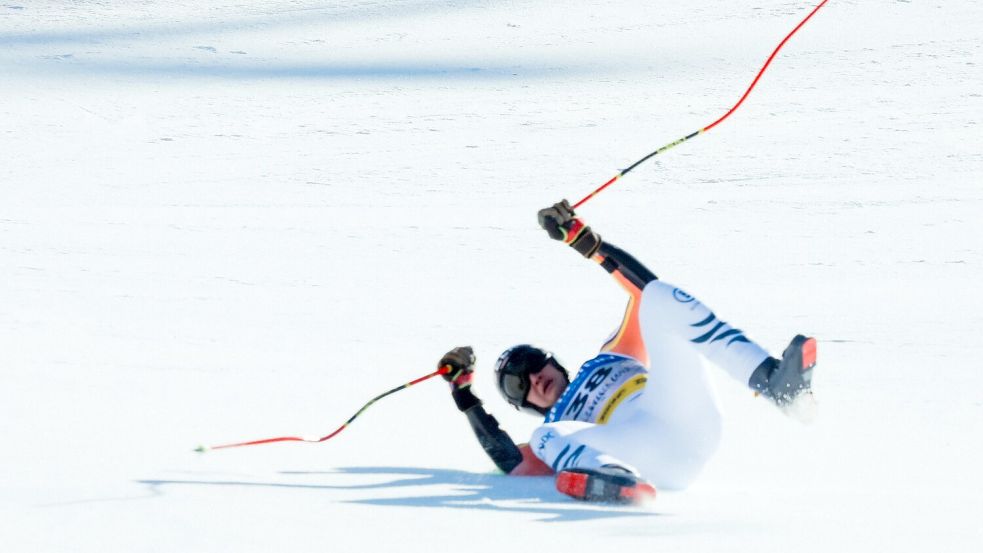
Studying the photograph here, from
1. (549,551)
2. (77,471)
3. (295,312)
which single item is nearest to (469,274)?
(295,312)

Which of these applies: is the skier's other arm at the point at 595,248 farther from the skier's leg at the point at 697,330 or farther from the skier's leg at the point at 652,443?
the skier's leg at the point at 652,443

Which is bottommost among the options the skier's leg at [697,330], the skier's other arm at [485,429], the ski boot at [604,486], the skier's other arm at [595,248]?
the ski boot at [604,486]

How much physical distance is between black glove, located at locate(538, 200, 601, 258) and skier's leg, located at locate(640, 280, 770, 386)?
0.28 meters

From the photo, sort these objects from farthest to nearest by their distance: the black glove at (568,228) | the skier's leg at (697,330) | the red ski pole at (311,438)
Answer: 1. the red ski pole at (311,438)
2. the black glove at (568,228)
3. the skier's leg at (697,330)

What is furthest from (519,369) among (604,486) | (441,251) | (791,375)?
(441,251)

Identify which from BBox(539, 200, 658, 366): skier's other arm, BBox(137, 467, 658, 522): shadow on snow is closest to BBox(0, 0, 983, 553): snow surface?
BBox(137, 467, 658, 522): shadow on snow

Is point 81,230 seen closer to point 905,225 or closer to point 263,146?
point 263,146

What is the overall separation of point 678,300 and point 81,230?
4874mm

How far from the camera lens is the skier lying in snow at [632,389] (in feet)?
10.6

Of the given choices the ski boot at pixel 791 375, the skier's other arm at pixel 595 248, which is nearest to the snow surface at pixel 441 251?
the ski boot at pixel 791 375

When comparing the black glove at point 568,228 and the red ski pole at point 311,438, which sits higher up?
the black glove at point 568,228

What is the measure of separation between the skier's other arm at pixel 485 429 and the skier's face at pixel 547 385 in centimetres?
24

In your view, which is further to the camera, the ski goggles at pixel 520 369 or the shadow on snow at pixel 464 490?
the ski goggles at pixel 520 369

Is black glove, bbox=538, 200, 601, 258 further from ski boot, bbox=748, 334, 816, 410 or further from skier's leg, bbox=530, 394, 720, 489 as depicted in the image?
ski boot, bbox=748, 334, 816, 410
